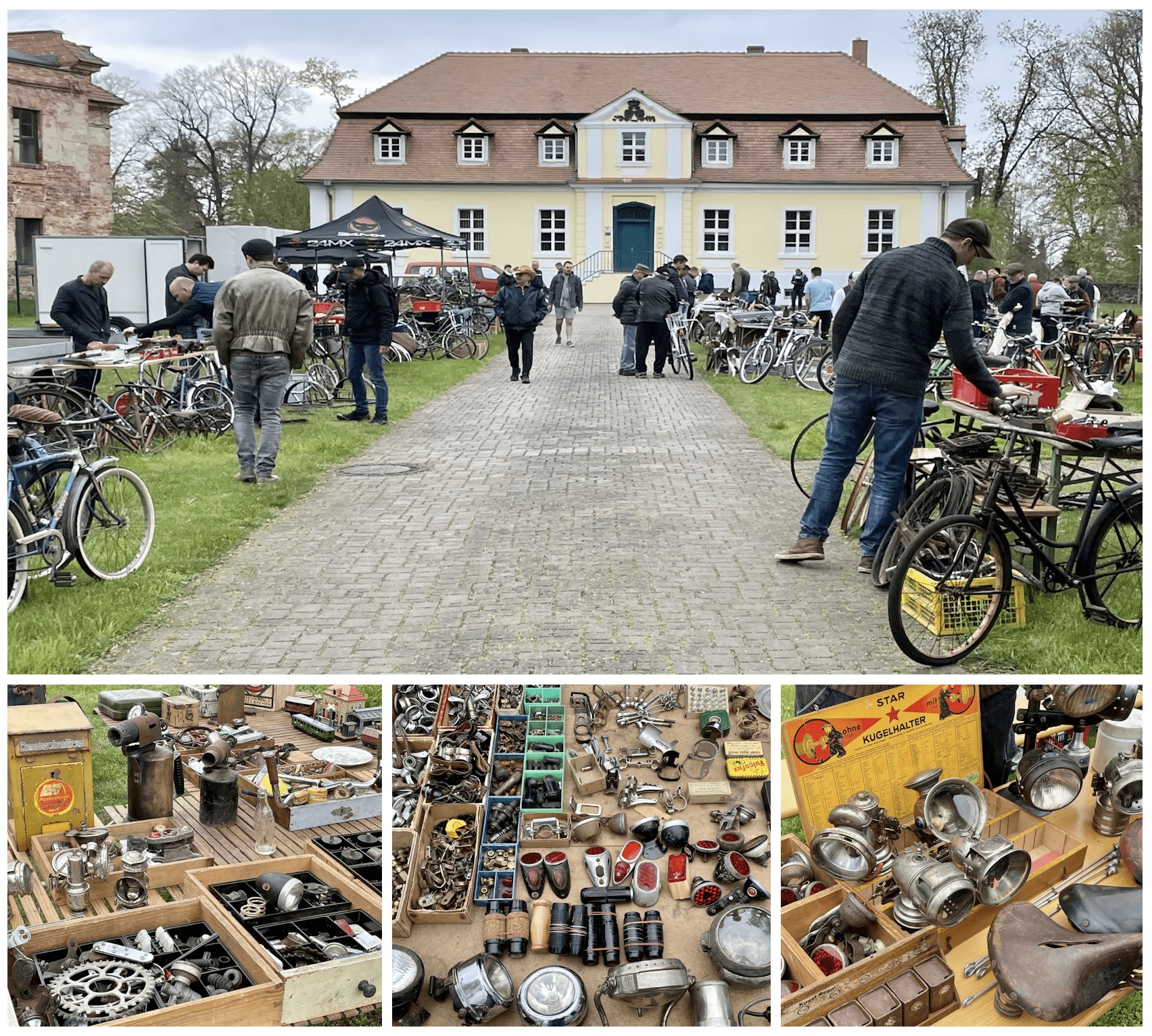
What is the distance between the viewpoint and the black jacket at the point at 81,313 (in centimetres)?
1265

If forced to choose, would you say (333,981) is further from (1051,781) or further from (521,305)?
(521,305)

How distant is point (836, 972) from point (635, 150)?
4721 cm

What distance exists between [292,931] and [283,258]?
20.5 meters

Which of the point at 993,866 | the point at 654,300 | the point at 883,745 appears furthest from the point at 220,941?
the point at 654,300

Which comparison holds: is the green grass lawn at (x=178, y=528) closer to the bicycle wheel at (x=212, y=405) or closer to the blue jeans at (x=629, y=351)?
the bicycle wheel at (x=212, y=405)

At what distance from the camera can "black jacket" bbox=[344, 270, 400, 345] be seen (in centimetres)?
1441

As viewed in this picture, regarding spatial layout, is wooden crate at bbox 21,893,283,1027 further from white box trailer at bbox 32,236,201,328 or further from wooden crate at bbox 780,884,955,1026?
white box trailer at bbox 32,236,201,328

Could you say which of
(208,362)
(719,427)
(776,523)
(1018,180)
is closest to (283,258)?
(208,362)

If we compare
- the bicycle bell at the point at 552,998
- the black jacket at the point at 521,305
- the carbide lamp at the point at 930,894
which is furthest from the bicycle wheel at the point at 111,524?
the black jacket at the point at 521,305

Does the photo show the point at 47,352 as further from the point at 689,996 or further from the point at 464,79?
the point at 464,79

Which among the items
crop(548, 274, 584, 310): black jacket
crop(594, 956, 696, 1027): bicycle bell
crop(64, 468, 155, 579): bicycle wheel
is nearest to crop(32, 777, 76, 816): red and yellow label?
crop(64, 468, 155, 579): bicycle wheel

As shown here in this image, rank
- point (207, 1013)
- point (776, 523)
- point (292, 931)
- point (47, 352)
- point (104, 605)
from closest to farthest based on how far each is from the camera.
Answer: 1. point (207, 1013)
2. point (292, 931)
3. point (104, 605)
4. point (776, 523)
5. point (47, 352)

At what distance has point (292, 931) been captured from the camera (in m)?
4.76

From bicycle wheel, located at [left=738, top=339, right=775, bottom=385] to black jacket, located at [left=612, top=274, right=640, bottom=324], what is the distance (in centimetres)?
186
